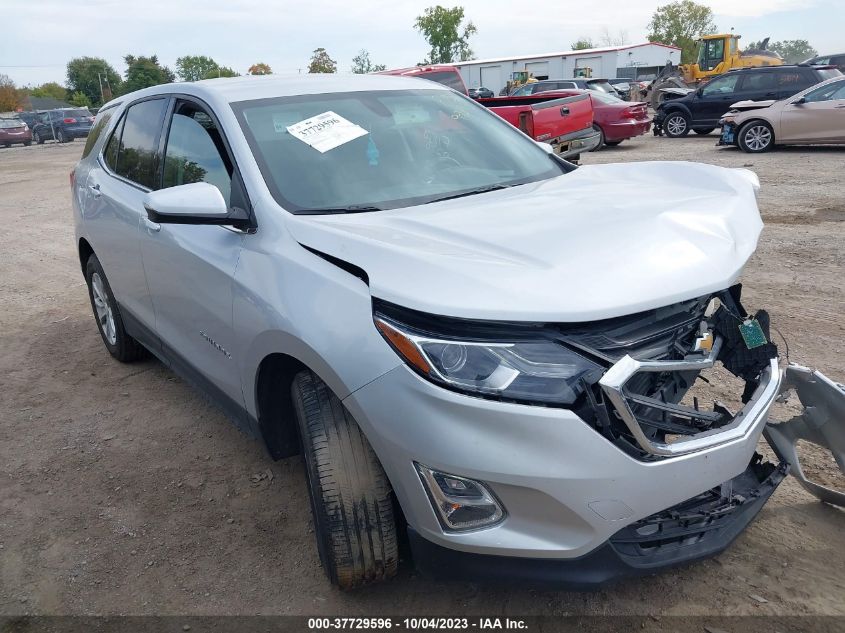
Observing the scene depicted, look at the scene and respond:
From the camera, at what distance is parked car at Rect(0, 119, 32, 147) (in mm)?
35062

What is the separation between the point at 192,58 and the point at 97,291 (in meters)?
113

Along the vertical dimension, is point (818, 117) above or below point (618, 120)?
below

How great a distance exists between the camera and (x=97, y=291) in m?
4.79

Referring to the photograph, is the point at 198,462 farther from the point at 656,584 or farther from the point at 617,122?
the point at 617,122

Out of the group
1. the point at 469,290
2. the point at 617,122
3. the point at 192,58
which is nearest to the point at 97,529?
the point at 469,290

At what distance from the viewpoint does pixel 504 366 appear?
1864mm

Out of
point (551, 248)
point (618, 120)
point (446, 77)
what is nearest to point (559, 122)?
point (446, 77)

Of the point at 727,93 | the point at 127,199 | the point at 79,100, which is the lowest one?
the point at 727,93

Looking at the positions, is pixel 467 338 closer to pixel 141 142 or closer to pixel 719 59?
pixel 141 142

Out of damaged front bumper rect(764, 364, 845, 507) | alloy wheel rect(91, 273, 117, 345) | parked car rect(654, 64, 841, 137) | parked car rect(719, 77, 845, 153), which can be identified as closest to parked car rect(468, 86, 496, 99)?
parked car rect(654, 64, 841, 137)

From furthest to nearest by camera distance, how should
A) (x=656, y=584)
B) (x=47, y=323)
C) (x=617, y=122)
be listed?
(x=617, y=122)
(x=47, y=323)
(x=656, y=584)

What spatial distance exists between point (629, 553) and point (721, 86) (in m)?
17.3

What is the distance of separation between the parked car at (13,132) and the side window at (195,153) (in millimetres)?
38271

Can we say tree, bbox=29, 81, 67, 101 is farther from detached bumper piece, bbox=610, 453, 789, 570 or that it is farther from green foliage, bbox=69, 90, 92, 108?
detached bumper piece, bbox=610, 453, 789, 570
